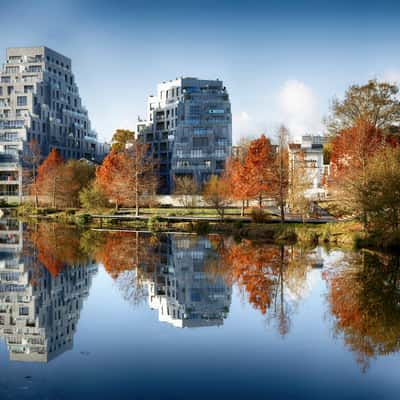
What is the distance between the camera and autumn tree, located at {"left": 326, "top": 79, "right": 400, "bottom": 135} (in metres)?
58.6

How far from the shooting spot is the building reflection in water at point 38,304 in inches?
672

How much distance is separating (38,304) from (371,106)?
47279 millimetres

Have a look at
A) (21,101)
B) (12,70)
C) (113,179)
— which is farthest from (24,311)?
(12,70)

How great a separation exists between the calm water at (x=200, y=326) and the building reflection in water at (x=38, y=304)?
7cm

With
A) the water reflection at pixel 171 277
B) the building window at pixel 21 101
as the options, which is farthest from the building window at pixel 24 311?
the building window at pixel 21 101

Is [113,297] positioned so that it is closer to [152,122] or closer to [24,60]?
[152,122]

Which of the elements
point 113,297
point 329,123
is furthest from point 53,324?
point 329,123

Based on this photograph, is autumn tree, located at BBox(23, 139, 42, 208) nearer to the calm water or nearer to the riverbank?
the riverbank

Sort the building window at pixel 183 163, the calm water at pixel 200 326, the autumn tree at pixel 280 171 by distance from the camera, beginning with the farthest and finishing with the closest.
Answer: the building window at pixel 183 163, the autumn tree at pixel 280 171, the calm water at pixel 200 326

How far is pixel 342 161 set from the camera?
194ft

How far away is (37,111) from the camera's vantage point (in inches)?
4446

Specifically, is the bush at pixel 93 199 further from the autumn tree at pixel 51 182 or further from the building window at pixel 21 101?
the building window at pixel 21 101

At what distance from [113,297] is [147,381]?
10.8 m

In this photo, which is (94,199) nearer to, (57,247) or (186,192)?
(186,192)
